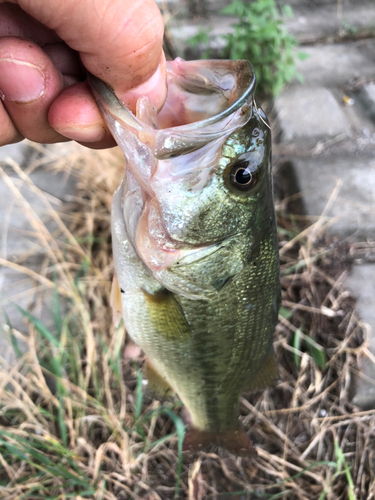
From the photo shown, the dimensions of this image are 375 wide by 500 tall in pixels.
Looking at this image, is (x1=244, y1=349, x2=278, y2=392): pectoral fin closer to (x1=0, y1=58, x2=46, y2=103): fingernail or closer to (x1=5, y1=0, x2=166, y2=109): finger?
(x1=5, y1=0, x2=166, y2=109): finger

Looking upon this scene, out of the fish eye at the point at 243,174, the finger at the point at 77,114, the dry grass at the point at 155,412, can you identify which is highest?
the finger at the point at 77,114

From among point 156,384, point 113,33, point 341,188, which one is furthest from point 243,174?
point 341,188

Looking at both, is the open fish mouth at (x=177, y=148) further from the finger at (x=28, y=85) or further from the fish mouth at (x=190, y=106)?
the finger at (x=28, y=85)

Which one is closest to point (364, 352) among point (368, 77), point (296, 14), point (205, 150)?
point (205, 150)

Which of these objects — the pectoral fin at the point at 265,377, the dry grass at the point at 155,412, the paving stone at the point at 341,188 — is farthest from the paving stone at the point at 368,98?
the pectoral fin at the point at 265,377

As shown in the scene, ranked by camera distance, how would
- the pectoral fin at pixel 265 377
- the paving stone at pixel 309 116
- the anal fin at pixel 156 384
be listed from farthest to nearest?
the paving stone at pixel 309 116
the anal fin at pixel 156 384
the pectoral fin at pixel 265 377

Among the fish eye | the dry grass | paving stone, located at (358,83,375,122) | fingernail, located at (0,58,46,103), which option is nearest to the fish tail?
the dry grass

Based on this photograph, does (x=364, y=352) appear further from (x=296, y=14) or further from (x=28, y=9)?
(x=296, y=14)
